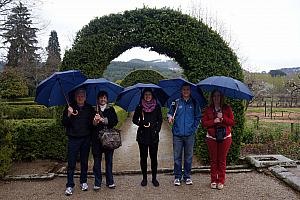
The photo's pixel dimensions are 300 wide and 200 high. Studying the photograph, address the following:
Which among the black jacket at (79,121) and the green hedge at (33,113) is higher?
the black jacket at (79,121)

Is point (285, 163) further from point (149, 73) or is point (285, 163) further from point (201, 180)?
point (149, 73)

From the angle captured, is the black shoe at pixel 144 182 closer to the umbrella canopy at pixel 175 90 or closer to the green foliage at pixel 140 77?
the umbrella canopy at pixel 175 90

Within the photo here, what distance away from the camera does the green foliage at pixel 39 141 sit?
7910 mm

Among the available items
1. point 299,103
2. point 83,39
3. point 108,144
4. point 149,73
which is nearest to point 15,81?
point 149,73

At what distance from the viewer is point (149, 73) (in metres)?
27.3

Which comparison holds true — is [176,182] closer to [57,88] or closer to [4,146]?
[57,88]

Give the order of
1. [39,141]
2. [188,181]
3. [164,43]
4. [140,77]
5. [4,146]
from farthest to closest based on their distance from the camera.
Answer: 1. [140,77]
2. [39,141]
3. [164,43]
4. [4,146]
5. [188,181]

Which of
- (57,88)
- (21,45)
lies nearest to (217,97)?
(57,88)

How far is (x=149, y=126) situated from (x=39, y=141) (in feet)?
11.9

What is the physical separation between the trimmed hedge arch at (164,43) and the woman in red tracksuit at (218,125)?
187 centimetres

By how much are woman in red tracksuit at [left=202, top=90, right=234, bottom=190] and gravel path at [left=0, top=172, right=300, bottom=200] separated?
0.27 m

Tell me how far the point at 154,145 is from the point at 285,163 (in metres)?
3.25

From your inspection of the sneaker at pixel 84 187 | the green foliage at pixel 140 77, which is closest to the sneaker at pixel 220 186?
the sneaker at pixel 84 187

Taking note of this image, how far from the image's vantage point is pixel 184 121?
569cm
